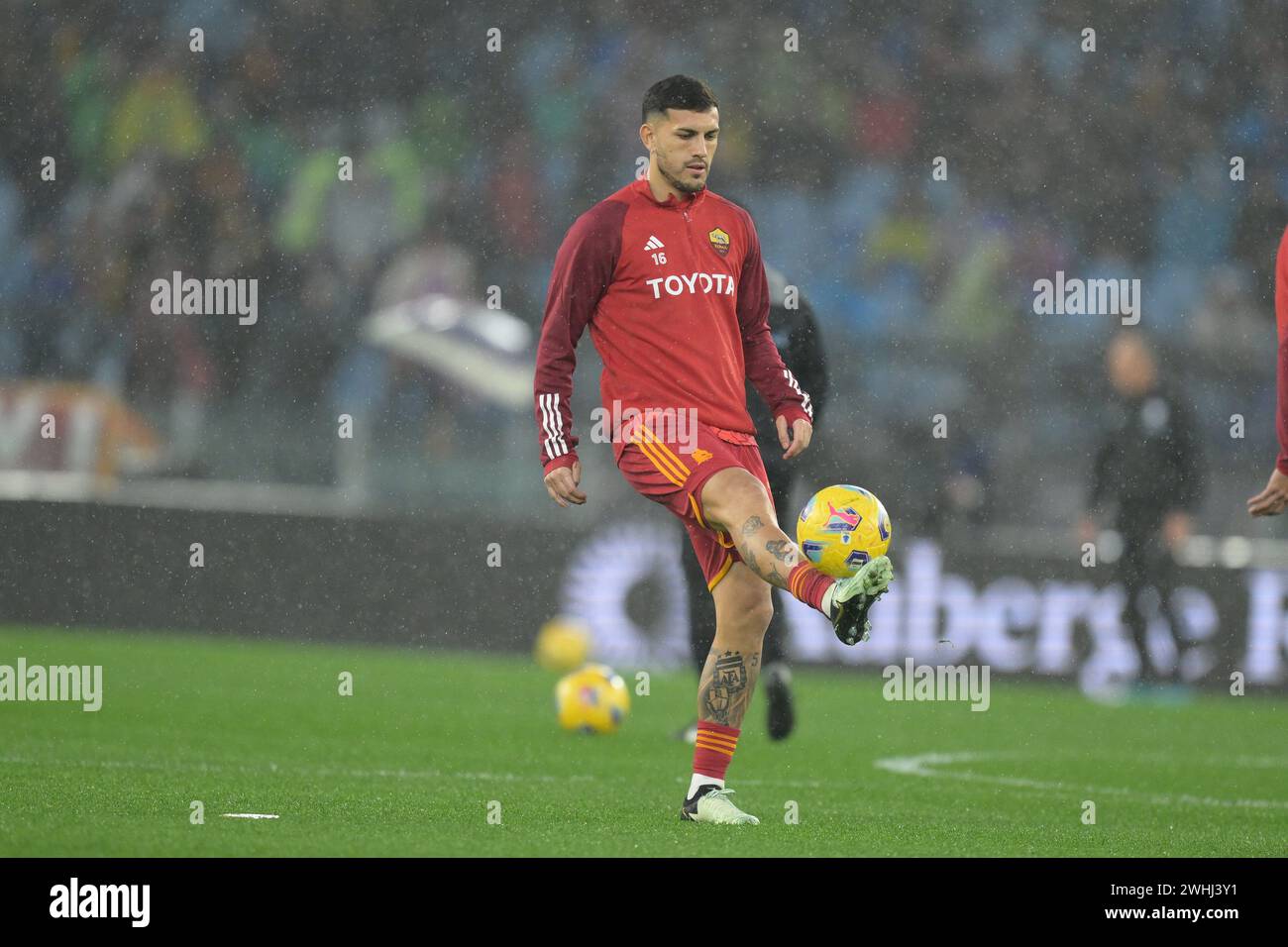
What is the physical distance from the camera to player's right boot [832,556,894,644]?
438cm

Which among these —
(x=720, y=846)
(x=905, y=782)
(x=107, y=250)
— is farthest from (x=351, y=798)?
(x=107, y=250)

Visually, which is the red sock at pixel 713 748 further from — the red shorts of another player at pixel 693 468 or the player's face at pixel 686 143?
the player's face at pixel 686 143

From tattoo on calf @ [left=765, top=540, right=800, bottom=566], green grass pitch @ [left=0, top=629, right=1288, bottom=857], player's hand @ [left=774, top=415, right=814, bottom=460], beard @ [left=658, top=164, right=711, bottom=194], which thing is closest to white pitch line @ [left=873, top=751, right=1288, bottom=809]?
green grass pitch @ [left=0, top=629, right=1288, bottom=857]

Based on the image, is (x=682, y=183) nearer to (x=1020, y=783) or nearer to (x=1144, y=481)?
(x=1020, y=783)

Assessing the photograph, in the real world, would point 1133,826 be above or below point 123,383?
below

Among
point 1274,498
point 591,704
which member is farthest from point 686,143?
point 591,704

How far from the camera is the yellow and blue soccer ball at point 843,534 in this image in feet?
15.7

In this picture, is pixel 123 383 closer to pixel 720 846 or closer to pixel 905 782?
pixel 905 782

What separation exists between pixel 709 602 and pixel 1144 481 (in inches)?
214

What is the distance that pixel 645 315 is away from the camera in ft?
17.2

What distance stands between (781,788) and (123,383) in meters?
8.50

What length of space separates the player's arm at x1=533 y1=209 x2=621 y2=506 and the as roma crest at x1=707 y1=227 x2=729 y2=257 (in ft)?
1.03

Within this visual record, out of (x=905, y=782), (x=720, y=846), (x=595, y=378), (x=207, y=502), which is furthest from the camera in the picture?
(x=595, y=378)

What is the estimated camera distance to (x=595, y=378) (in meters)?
14.5
